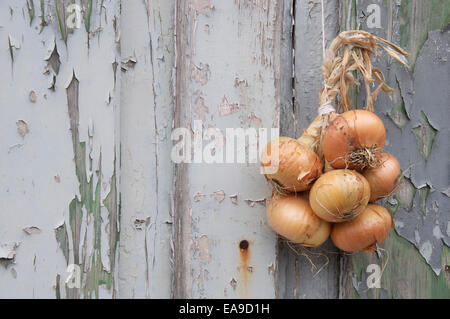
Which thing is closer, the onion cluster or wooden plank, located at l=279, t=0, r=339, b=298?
the onion cluster

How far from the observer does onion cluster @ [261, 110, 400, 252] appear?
62cm

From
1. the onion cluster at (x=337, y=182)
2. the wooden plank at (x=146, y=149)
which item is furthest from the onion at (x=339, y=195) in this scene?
the wooden plank at (x=146, y=149)

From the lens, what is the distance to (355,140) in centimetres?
63

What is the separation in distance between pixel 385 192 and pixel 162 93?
46 cm

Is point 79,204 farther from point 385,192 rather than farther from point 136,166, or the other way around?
point 385,192

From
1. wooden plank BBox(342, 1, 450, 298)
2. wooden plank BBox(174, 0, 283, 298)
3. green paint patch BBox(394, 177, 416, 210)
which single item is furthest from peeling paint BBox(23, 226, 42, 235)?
green paint patch BBox(394, 177, 416, 210)

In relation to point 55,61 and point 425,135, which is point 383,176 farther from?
point 55,61

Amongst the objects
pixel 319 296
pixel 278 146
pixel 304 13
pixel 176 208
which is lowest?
pixel 319 296

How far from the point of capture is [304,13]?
0.80m

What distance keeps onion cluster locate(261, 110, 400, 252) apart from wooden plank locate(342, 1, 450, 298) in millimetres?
140

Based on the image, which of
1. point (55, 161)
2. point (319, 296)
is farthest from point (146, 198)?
point (319, 296)

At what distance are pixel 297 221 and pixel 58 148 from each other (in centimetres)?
46

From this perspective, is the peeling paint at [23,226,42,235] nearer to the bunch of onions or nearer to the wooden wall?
the wooden wall

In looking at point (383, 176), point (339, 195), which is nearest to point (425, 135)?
point (383, 176)
